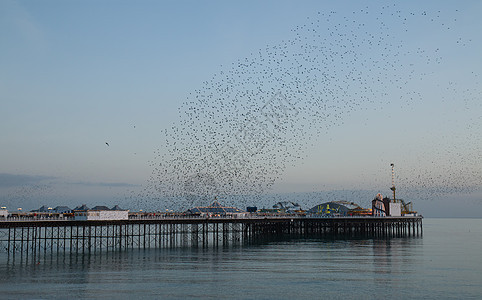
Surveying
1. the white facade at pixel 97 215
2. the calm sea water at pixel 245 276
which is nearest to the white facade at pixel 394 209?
the calm sea water at pixel 245 276

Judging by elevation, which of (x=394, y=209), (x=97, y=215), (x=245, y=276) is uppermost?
(x=97, y=215)

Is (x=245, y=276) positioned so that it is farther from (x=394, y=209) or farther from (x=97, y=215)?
(x=394, y=209)

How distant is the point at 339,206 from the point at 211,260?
135909 mm

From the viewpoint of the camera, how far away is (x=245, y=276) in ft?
184

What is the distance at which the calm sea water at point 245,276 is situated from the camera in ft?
154

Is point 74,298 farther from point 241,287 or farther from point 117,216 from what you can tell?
point 117,216

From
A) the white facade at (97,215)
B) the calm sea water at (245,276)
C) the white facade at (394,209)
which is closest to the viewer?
the calm sea water at (245,276)

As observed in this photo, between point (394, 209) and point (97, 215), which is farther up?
point (97, 215)

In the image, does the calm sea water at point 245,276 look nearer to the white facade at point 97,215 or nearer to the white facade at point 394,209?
the white facade at point 97,215

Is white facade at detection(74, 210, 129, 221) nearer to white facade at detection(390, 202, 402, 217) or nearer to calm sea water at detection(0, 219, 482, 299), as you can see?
calm sea water at detection(0, 219, 482, 299)

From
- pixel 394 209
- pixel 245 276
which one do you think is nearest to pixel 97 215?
pixel 245 276

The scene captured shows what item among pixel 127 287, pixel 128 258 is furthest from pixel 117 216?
pixel 127 287

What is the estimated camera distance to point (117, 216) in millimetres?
89688

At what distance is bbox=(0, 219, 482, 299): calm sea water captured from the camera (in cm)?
4688
